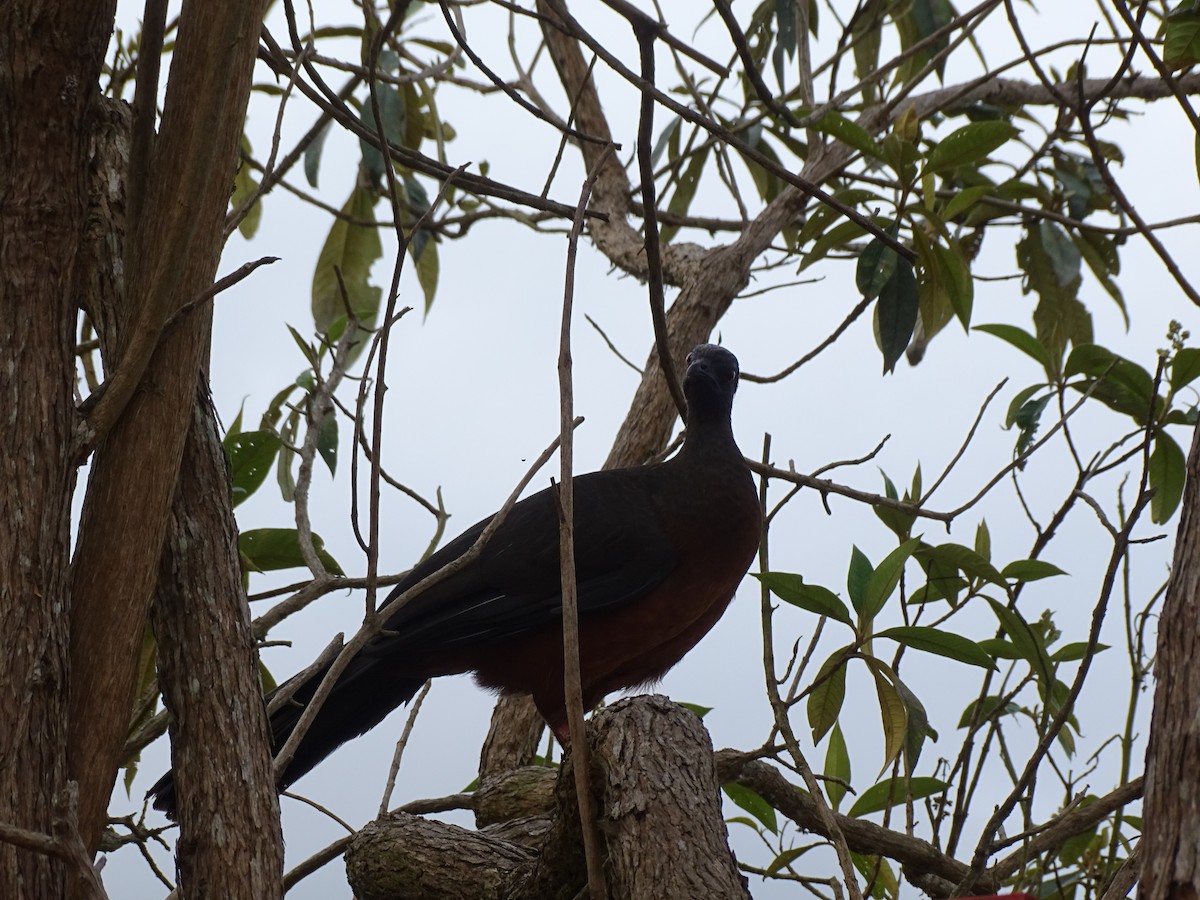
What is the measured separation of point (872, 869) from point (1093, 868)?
523mm

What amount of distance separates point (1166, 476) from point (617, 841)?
1912 mm

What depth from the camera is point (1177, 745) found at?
2.99 ft

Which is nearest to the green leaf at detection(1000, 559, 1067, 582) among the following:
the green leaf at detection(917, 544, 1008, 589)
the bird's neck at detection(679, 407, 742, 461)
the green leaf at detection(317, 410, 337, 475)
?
the green leaf at detection(917, 544, 1008, 589)

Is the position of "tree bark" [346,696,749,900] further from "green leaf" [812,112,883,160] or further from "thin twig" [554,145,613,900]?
"green leaf" [812,112,883,160]

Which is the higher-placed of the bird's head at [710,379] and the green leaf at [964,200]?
the green leaf at [964,200]

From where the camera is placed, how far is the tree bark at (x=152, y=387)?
1549 mm

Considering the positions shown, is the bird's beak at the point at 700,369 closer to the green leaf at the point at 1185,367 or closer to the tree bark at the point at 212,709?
the green leaf at the point at 1185,367

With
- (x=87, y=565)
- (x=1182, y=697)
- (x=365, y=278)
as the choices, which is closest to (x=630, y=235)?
(x=365, y=278)

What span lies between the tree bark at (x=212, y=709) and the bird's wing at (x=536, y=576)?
0.93m

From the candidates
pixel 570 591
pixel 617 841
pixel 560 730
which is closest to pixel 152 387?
pixel 570 591

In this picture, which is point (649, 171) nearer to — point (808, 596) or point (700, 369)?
point (808, 596)

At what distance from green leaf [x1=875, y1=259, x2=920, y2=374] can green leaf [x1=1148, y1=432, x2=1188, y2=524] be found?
27.0 inches

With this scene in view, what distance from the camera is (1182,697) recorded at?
3.03ft

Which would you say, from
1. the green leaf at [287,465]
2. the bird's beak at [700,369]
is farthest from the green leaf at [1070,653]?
the green leaf at [287,465]
